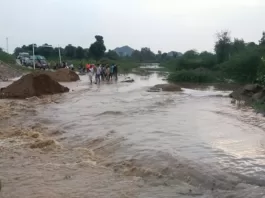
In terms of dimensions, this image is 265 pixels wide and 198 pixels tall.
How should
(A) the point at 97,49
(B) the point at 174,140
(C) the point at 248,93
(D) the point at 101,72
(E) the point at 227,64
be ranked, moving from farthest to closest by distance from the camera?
(A) the point at 97,49 < (E) the point at 227,64 < (D) the point at 101,72 < (C) the point at 248,93 < (B) the point at 174,140

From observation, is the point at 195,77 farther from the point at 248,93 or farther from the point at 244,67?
the point at 248,93

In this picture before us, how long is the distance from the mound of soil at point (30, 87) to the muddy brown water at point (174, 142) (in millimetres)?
3926

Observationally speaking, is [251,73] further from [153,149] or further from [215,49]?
[153,149]

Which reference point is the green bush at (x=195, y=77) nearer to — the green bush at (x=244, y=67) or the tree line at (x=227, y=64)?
the tree line at (x=227, y=64)

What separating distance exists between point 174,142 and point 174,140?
9.9 inches

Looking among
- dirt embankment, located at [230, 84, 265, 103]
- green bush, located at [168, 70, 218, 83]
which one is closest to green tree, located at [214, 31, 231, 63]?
green bush, located at [168, 70, 218, 83]

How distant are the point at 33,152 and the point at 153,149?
2699 millimetres

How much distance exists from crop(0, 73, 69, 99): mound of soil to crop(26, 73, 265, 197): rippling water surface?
3.73m

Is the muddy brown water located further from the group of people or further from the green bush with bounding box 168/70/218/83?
the green bush with bounding box 168/70/218/83

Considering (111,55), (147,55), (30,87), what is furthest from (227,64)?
(147,55)

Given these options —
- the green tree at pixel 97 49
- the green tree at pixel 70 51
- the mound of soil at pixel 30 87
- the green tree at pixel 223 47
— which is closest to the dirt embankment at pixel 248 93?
the mound of soil at pixel 30 87

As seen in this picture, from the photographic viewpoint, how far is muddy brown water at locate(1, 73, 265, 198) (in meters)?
6.70

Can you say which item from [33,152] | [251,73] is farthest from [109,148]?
[251,73]

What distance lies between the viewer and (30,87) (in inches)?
869
